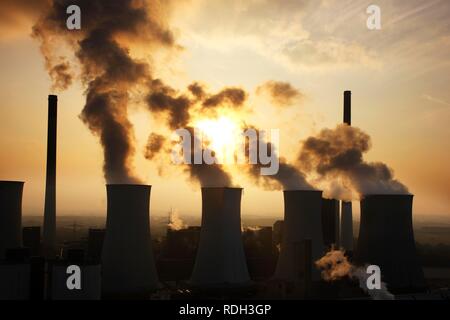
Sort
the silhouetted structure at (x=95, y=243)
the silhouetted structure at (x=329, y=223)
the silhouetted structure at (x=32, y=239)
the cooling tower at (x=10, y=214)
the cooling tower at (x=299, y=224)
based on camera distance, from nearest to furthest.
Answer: the cooling tower at (x=10, y=214) → the cooling tower at (x=299, y=224) → the silhouetted structure at (x=95, y=243) → the silhouetted structure at (x=32, y=239) → the silhouetted structure at (x=329, y=223)

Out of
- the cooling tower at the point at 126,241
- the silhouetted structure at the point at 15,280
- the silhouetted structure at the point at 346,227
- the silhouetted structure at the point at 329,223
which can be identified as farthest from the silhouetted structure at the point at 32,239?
the silhouetted structure at the point at 346,227

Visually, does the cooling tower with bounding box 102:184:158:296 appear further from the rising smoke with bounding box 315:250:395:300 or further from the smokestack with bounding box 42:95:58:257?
the smokestack with bounding box 42:95:58:257

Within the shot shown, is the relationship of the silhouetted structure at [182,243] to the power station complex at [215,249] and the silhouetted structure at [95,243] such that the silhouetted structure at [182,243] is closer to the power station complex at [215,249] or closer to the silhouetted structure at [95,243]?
the silhouetted structure at [95,243]

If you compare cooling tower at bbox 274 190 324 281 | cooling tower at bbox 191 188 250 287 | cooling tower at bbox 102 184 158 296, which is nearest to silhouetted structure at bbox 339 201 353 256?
cooling tower at bbox 274 190 324 281

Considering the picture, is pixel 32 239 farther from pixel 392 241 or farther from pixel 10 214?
pixel 392 241
